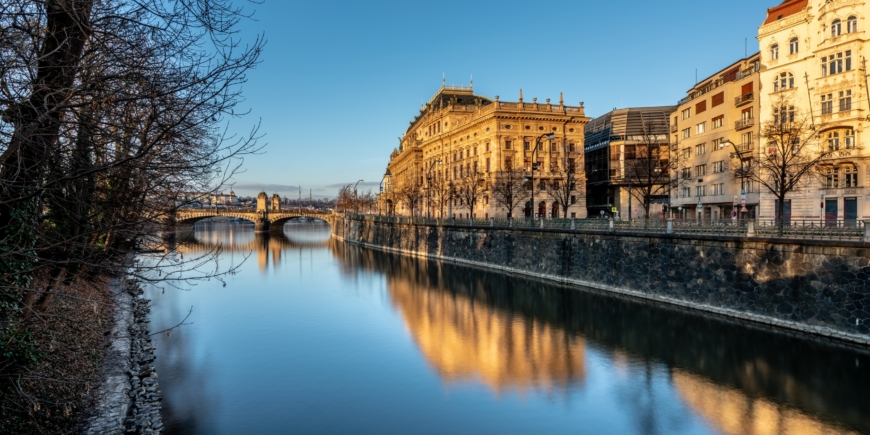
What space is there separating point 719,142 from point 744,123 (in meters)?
4.37

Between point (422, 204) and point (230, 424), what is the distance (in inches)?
2882

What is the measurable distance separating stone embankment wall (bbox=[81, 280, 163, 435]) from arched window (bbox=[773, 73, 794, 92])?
1848 inches

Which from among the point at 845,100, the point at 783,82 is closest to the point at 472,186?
the point at 783,82

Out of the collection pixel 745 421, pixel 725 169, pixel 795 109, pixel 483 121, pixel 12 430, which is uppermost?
pixel 483 121

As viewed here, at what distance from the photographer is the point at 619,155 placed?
259 feet

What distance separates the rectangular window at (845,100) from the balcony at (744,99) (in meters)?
9.74

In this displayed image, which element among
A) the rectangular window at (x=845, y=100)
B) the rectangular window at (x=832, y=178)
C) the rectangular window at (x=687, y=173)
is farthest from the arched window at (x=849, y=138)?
the rectangular window at (x=687, y=173)

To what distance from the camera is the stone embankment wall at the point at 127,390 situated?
37.1 feet

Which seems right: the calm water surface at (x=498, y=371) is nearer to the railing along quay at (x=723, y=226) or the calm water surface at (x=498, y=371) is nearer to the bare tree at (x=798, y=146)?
the railing along quay at (x=723, y=226)

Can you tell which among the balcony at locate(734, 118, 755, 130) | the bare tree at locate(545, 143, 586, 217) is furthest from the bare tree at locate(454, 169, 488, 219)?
the balcony at locate(734, 118, 755, 130)

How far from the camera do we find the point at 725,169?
49750mm

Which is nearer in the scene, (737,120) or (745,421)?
(745,421)

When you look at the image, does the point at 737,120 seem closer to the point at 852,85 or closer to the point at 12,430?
the point at 852,85

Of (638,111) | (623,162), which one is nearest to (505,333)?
(623,162)
